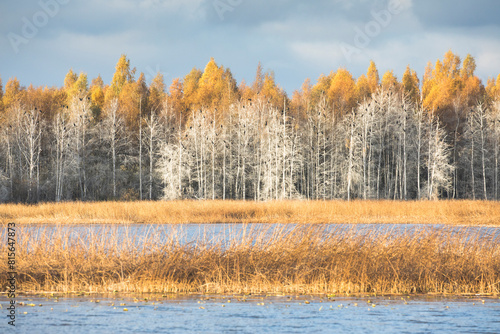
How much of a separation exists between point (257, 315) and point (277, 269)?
9.47ft

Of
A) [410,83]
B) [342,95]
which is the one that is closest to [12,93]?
[342,95]

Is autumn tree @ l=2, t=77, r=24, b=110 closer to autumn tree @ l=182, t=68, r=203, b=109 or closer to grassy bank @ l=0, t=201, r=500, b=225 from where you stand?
autumn tree @ l=182, t=68, r=203, b=109

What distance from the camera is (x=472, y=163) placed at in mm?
60094

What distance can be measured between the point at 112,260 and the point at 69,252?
128cm

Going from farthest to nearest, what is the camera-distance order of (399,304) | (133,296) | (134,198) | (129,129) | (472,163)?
1. (129,129)
2. (472,163)
3. (134,198)
4. (133,296)
5. (399,304)

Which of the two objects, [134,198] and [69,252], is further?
[134,198]

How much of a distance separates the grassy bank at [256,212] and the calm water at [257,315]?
2310 cm

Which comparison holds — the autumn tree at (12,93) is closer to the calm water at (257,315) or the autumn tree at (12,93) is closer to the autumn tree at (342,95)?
the autumn tree at (342,95)

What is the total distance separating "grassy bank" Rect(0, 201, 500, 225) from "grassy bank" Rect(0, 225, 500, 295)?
69.0 ft

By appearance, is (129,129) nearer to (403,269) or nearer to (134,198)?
(134,198)

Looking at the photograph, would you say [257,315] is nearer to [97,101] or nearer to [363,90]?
[363,90]

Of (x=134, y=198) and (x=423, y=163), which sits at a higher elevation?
(x=423, y=163)

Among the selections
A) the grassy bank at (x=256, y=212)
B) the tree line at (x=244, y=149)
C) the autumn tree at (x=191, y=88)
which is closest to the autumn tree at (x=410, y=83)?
the tree line at (x=244, y=149)

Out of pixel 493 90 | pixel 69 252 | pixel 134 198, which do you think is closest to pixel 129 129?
pixel 134 198
